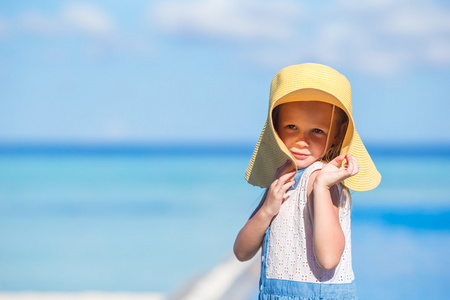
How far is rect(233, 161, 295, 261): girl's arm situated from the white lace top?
3cm

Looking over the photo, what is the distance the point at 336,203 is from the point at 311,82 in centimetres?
38

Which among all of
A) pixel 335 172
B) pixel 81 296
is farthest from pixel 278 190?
pixel 81 296

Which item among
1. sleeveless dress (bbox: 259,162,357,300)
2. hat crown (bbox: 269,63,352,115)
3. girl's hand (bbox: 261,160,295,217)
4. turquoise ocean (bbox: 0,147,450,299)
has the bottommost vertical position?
sleeveless dress (bbox: 259,162,357,300)

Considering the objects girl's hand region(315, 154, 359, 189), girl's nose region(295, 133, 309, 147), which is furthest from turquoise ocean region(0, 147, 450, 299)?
girl's hand region(315, 154, 359, 189)

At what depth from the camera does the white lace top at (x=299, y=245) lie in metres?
2.20

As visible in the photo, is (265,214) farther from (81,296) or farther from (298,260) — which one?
(81,296)

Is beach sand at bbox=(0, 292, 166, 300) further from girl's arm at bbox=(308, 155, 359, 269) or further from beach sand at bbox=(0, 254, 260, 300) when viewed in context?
girl's arm at bbox=(308, 155, 359, 269)

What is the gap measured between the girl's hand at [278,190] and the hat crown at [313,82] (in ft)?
0.69

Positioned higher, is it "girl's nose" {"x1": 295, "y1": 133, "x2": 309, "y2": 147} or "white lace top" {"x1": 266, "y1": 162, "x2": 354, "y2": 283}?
"girl's nose" {"x1": 295, "y1": 133, "x2": 309, "y2": 147}

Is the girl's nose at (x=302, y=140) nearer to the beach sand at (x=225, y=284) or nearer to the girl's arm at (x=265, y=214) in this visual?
the girl's arm at (x=265, y=214)

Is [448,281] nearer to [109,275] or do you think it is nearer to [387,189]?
[109,275]

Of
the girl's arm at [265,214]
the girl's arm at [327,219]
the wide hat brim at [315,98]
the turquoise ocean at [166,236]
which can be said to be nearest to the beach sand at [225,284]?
the turquoise ocean at [166,236]

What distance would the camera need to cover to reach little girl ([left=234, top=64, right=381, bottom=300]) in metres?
2.17

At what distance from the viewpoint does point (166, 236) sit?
7695mm
